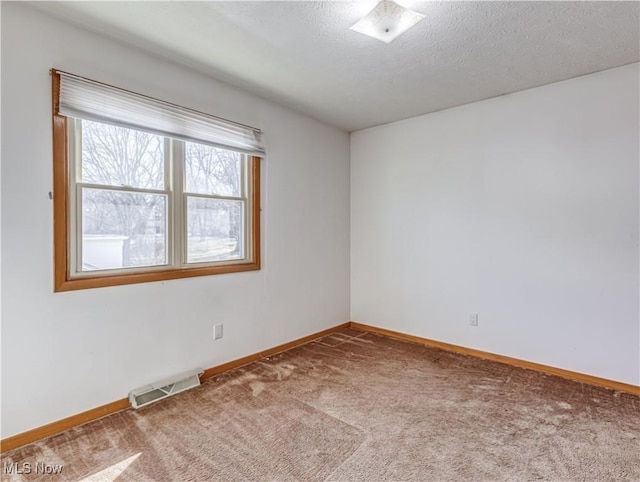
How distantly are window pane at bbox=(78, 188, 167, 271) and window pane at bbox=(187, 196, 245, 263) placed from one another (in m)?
0.24

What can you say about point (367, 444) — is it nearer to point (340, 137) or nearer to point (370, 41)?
point (370, 41)

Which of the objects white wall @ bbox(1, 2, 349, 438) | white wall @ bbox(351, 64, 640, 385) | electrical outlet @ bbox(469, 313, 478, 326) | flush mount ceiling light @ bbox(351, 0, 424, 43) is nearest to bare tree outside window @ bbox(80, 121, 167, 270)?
white wall @ bbox(1, 2, 349, 438)

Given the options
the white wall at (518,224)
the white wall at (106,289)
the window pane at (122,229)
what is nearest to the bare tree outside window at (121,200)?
the window pane at (122,229)

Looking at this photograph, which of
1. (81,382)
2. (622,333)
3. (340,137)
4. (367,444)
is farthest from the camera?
(340,137)

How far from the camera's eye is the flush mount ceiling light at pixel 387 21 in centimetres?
189

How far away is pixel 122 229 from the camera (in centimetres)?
242

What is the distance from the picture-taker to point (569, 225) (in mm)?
2871

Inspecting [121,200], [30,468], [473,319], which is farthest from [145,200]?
[473,319]

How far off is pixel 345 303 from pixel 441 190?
184cm

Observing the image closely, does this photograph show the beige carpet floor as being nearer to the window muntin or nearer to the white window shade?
the window muntin

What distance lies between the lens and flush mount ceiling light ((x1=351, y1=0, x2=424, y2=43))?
1.89 metres

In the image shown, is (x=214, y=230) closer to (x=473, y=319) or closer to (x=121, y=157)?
(x=121, y=157)

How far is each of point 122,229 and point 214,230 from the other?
0.76 meters

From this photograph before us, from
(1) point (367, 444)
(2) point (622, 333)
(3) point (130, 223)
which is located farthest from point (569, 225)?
(3) point (130, 223)
